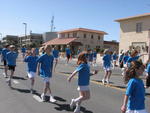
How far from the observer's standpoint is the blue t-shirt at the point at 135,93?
13.3ft

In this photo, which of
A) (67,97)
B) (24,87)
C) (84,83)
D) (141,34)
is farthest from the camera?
(141,34)

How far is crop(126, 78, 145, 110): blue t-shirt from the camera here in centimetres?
405

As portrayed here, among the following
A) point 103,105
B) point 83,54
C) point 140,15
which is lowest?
point 103,105

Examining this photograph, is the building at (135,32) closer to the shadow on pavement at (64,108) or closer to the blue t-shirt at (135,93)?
the shadow on pavement at (64,108)

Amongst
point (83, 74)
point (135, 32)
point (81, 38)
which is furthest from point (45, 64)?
point (81, 38)

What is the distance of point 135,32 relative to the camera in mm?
32969

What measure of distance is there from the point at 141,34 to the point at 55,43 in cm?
2897

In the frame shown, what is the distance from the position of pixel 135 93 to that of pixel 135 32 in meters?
29.9

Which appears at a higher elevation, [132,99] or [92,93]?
[132,99]

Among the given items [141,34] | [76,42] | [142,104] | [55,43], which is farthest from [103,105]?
[55,43]

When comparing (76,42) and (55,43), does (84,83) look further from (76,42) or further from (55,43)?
(55,43)

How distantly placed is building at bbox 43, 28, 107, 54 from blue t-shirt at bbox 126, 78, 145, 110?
4748 centimetres

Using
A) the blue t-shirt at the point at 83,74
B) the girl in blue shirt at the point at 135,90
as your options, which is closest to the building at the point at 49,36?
the blue t-shirt at the point at 83,74

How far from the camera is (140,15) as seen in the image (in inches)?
1272
